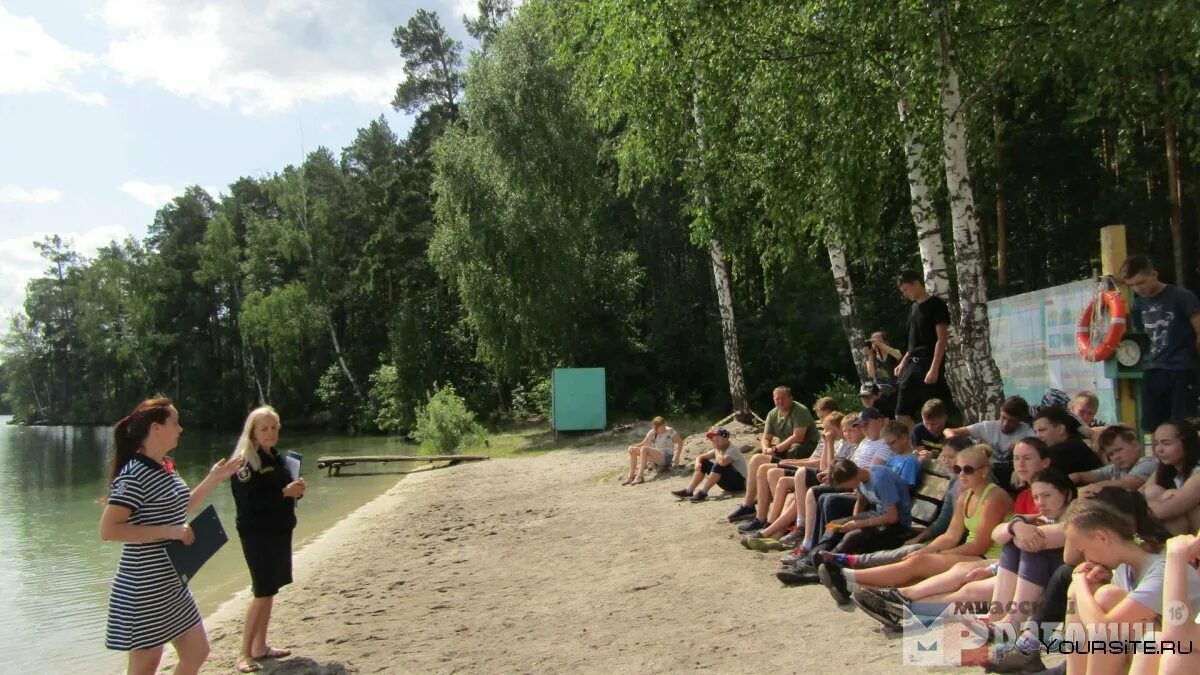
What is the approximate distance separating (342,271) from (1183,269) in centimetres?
3647

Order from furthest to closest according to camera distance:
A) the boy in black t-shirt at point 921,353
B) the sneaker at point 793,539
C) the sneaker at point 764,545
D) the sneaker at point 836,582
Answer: the boy in black t-shirt at point 921,353
the sneaker at point 764,545
the sneaker at point 793,539
the sneaker at point 836,582

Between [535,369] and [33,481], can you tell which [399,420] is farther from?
[33,481]

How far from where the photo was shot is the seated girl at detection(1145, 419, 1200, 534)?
162 inches

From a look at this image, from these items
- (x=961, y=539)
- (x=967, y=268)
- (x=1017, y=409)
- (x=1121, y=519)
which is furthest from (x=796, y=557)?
(x=967, y=268)

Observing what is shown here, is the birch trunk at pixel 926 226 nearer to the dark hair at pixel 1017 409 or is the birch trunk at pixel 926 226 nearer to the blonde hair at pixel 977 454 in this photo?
the dark hair at pixel 1017 409

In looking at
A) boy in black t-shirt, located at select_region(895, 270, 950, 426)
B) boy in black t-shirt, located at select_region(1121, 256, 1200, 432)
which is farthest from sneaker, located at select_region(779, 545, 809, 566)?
boy in black t-shirt, located at select_region(1121, 256, 1200, 432)

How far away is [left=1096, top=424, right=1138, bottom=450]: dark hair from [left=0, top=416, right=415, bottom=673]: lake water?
7.70 m

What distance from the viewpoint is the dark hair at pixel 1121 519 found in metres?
3.20

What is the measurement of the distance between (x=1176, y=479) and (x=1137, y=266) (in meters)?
1.93

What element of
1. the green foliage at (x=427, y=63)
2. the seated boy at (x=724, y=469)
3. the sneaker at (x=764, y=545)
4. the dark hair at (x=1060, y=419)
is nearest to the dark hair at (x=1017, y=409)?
the dark hair at (x=1060, y=419)

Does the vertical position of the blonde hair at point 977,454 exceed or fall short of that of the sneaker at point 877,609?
it exceeds it

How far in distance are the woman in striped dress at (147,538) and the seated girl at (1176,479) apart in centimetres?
473

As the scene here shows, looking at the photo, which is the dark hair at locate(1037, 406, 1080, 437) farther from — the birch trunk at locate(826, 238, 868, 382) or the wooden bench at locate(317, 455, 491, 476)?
the wooden bench at locate(317, 455, 491, 476)

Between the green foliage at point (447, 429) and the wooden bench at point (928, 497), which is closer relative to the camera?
the wooden bench at point (928, 497)
